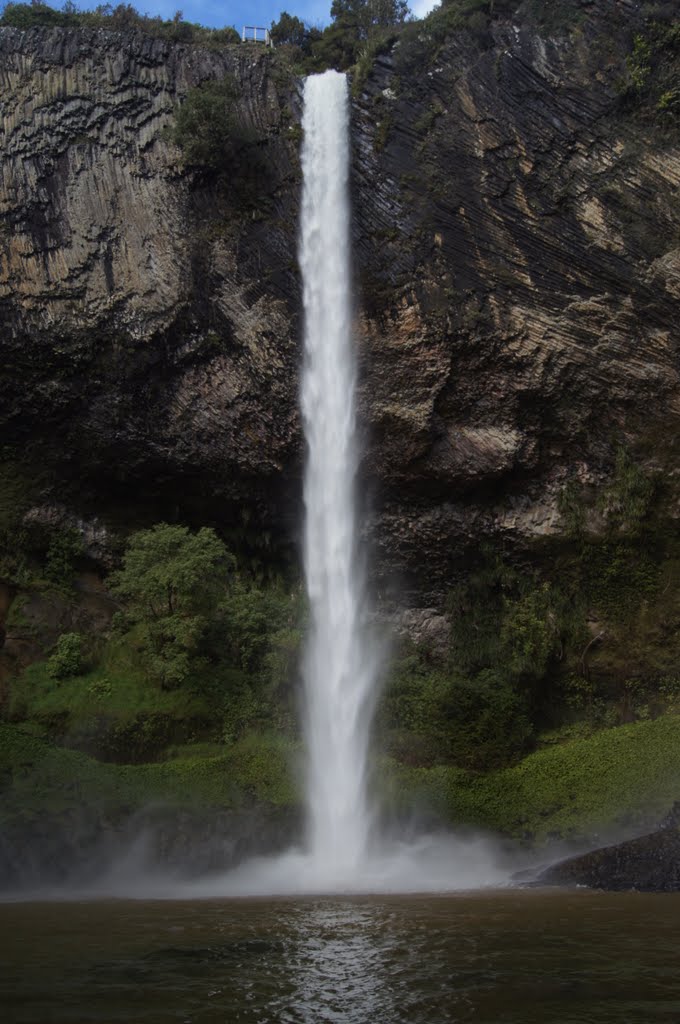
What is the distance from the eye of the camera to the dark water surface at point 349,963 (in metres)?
4.88

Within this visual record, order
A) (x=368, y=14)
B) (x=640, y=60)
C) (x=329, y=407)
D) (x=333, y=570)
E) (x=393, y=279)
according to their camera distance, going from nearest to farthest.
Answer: (x=640, y=60)
(x=393, y=279)
(x=333, y=570)
(x=329, y=407)
(x=368, y=14)

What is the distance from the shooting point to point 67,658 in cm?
1669

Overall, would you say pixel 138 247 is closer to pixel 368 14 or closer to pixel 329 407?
pixel 329 407

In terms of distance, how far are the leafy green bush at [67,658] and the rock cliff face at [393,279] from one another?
3.59m

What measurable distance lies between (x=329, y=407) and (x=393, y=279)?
2.66 meters

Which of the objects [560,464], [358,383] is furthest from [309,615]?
[560,464]

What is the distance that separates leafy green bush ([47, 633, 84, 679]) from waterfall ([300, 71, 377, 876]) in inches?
176

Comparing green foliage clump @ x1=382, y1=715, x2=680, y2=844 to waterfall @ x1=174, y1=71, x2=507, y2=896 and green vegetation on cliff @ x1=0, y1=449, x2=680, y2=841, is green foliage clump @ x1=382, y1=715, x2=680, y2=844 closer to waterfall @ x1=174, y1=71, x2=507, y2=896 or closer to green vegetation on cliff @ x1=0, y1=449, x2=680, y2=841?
green vegetation on cliff @ x1=0, y1=449, x2=680, y2=841

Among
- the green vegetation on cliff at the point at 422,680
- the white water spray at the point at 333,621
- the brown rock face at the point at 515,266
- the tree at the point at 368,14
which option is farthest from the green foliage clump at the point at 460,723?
the tree at the point at 368,14

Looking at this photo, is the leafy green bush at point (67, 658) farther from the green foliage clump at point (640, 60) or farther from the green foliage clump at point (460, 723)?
the green foliage clump at point (640, 60)

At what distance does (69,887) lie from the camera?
11898 millimetres

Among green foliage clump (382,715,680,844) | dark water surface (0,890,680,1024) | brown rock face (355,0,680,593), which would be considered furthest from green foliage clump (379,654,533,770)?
dark water surface (0,890,680,1024)

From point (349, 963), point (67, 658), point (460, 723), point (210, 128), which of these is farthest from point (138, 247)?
point (349, 963)

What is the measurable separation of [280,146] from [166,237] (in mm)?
2904
